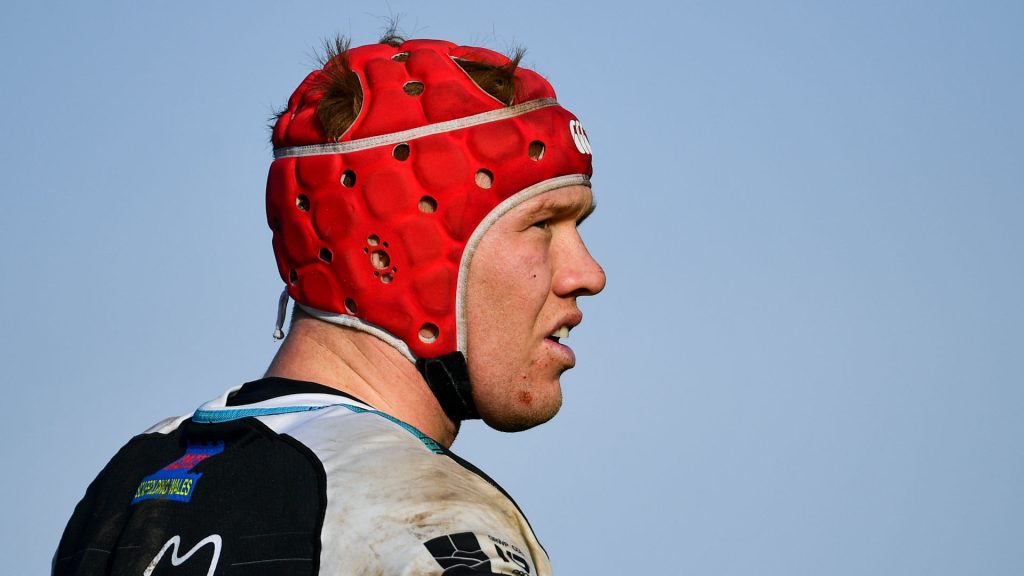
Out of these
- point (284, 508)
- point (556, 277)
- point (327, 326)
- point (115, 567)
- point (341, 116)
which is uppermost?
Answer: point (341, 116)

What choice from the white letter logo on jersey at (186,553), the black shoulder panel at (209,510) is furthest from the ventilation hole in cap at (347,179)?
the white letter logo on jersey at (186,553)

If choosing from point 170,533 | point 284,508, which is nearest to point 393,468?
point 284,508

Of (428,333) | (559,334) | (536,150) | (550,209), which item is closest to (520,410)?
(559,334)

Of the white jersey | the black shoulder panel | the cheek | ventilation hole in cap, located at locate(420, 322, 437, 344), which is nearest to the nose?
the cheek

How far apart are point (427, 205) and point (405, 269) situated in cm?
25

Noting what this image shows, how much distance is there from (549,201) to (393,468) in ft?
5.67

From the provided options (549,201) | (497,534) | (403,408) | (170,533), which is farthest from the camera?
(549,201)

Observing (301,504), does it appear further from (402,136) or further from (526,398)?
(402,136)

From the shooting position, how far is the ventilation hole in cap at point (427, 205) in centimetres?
495

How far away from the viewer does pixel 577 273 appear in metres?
5.19

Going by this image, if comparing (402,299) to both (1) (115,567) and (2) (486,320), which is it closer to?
(2) (486,320)

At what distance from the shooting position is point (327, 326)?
4.97 meters

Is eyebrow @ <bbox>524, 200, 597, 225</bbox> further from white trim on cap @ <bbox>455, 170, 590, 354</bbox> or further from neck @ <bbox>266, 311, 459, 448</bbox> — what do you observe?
neck @ <bbox>266, 311, 459, 448</bbox>

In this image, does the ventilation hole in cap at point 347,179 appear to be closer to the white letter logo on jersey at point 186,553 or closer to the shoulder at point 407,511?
the shoulder at point 407,511
